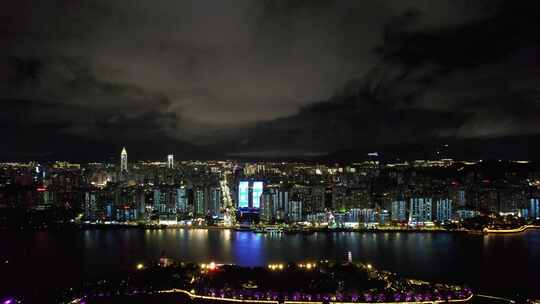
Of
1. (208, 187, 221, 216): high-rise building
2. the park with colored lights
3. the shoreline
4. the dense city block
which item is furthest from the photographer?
(208, 187, 221, 216): high-rise building

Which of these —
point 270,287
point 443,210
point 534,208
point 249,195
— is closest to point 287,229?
point 443,210

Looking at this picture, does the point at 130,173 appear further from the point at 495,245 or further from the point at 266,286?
the point at 266,286

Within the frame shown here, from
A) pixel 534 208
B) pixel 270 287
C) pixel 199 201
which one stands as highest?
pixel 199 201

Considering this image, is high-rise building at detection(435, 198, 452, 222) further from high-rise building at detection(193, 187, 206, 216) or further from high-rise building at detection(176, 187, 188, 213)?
high-rise building at detection(176, 187, 188, 213)

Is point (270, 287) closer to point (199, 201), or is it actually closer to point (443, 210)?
point (443, 210)

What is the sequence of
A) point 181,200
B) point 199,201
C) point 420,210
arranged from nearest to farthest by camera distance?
point 420,210 < point 199,201 < point 181,200

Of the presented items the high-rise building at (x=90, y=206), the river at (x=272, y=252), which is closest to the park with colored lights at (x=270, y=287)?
the river at (x=272, y=252)

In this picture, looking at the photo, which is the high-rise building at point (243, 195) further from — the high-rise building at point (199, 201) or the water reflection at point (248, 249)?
the water reflection at point (248, 249)

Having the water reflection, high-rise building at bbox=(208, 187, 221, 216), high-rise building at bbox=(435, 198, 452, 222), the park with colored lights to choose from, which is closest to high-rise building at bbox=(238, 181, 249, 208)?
high-rise building at bbox=(208, 187, 221, 216)

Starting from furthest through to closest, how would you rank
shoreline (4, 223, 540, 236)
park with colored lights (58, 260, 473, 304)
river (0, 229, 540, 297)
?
shoreline (4, 223, 540, 236)
river (0, 229, 540, 297)
park with colored lights (58, 260, 473, 304)
